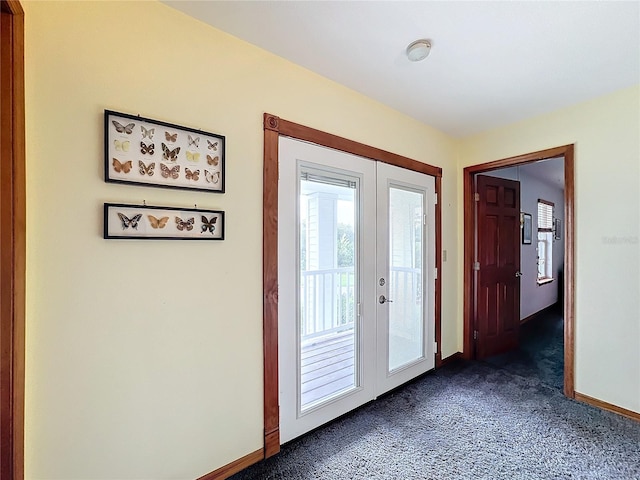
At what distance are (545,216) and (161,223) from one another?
6240mm

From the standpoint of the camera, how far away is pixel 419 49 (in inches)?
67.9

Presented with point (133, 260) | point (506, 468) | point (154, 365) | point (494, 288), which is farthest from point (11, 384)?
point (494, 288)

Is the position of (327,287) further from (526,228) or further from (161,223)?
(526,228)

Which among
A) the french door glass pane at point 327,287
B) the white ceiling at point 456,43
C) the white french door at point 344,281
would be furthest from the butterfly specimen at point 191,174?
the white ceiling at point 456,43

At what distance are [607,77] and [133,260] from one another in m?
3.20

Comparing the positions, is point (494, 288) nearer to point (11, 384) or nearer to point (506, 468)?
point (506, 468)

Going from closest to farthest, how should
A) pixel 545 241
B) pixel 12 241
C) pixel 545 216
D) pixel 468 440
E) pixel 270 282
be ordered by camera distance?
pixel 12 241 → pixel 270 282 → pixel 468 440 → pixel 545 216 → pixel 545 241

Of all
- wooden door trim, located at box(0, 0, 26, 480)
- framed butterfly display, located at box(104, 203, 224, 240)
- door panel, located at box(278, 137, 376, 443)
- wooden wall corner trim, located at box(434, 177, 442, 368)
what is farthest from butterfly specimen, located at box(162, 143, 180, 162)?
wooden wall corner trim, located at box(434, 177, 442, 368)

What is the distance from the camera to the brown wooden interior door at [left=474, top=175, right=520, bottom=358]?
10.7 ft

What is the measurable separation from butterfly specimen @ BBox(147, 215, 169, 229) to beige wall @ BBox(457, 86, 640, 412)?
120 inches

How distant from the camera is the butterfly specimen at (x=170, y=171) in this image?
144cm

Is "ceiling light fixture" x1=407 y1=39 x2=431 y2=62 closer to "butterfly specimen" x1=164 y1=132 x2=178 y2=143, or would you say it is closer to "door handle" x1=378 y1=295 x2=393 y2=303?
"butterfly specimen" x1=164 y1=132 x2=178 y2=143

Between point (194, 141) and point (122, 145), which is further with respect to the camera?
point (194, 141)

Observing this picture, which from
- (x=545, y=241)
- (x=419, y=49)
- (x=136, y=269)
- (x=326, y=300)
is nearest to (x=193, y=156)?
(x=136, y=269)
